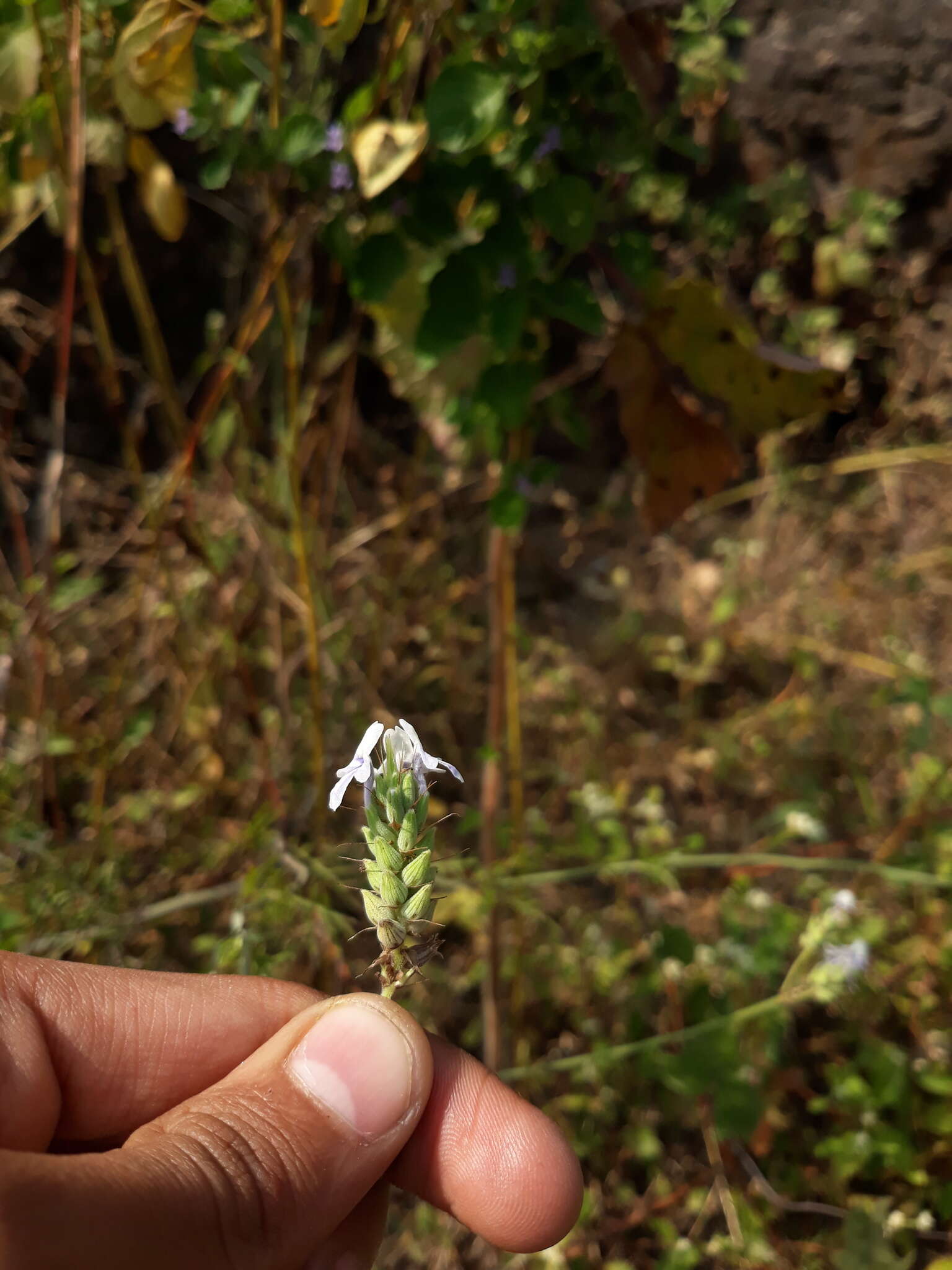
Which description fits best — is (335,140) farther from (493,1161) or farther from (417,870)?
(493,1161)

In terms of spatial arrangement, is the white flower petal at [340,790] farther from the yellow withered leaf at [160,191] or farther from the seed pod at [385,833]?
the yellow withered leaf at [160,191]

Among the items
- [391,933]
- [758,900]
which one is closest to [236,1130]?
[391,933]

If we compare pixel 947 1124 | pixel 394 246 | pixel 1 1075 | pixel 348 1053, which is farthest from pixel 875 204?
pixel 1 1075

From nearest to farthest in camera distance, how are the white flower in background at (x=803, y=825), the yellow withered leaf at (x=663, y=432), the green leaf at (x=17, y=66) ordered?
the green leaf at (x=17, y=66) → the yellow withered leaf at (x=663, y=432) → the white flower in background at (x=803, y=825)

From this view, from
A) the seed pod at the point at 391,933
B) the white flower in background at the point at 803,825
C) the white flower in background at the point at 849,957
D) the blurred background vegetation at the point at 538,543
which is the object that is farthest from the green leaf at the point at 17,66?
the white flower in background at the point at 803,825

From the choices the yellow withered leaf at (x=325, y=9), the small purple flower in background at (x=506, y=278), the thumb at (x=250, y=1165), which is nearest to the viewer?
the thumb at (x=250, y=1165)

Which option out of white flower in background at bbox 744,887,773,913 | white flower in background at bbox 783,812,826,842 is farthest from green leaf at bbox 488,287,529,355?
white flower in background at bbox 744,887,773,913

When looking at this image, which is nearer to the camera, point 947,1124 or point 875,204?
point 947,1124

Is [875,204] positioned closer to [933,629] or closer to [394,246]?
[933,629]
